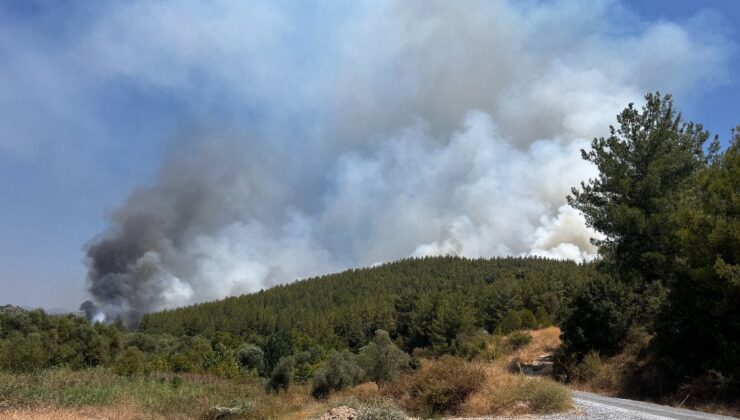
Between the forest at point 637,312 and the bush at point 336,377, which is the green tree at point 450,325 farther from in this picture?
the bush at point 336,377

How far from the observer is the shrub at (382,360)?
18.1 meters

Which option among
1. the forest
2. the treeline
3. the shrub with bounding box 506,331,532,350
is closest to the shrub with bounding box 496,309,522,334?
the forest

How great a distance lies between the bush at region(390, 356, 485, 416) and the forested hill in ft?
62.3

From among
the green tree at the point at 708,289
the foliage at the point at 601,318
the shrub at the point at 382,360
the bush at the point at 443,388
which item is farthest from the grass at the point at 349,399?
the foliage at the point at 601,318

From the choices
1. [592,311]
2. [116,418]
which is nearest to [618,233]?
[592,311]

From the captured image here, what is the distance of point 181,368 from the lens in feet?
127

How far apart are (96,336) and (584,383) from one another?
41.8 meters

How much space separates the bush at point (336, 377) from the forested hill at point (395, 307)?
16125 millimetres

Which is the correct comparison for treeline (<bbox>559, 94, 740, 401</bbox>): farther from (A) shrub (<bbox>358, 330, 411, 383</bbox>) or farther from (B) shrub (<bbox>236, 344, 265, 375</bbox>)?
(B) shrub (<bbox>236, 344, 265, 375</bbox>)

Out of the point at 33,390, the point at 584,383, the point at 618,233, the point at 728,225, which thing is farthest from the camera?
the point at 618,233

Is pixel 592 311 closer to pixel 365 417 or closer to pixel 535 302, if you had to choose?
pixel 365 417

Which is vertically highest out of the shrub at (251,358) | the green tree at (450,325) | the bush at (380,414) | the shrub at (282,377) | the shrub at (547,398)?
the green tree at (450,325)

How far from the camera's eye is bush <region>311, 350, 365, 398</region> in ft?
66.4

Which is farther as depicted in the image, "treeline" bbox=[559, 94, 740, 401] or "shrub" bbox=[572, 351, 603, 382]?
"shrub" bbox=[572, 351, 603, 382]
